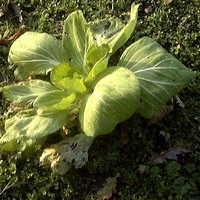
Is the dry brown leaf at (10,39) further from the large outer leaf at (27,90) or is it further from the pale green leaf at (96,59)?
the pale green leaf at (96,59)

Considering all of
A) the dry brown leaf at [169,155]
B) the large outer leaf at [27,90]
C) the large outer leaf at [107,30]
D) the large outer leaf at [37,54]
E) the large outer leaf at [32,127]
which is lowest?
the dry brown leaf at [169,155]

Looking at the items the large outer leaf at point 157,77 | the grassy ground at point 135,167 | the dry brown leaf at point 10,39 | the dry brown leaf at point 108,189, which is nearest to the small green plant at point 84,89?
the large outer leaf at point 157,77

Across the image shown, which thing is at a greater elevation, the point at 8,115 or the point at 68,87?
the point at 68,87

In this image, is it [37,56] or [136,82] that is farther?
[37,56]

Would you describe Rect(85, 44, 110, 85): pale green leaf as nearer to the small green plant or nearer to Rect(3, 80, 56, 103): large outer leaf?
the small green plant

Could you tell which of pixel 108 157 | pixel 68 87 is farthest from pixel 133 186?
pixel 68 87

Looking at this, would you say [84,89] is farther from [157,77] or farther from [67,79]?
[157,77]

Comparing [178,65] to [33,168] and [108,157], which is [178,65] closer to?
[108,157]

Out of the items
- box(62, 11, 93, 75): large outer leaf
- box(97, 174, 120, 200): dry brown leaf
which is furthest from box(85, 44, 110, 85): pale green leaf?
box(97, 174, 120, 200): dry brown leaf
